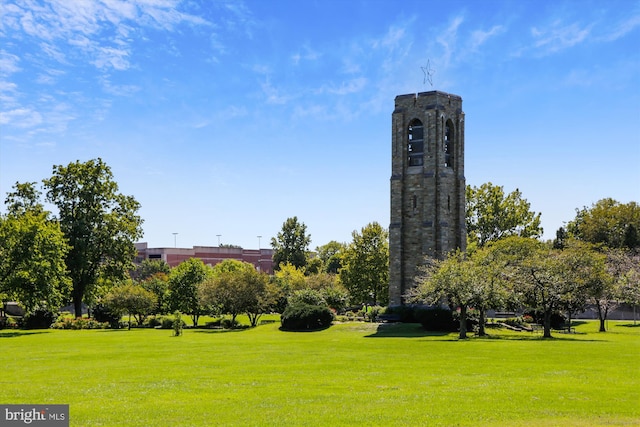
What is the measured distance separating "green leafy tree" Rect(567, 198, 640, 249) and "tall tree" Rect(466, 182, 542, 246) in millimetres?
6807

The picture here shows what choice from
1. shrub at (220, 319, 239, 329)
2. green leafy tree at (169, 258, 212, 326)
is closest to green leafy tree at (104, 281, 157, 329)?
green leafy tree at (169, 258, 212, 326)

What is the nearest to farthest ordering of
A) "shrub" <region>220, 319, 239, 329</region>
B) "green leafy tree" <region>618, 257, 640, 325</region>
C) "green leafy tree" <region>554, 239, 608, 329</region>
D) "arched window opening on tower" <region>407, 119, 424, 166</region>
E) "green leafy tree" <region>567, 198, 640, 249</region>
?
"green leafy tree" <region>554, 239, 608, 329</region> → "green leafy tree" <region>618, 257, 640, 325</region> → "shrub" <region>220, 319, 239, 329</region> → "arched window opening on tower" <region>407, 119, 424, 166</region> → "green leafy tree" <region>567, 198, 640, 249</region>

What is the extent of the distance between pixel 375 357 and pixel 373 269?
45.5 meters

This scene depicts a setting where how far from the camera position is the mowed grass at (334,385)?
1412cm

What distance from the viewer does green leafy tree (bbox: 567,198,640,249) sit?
257ft

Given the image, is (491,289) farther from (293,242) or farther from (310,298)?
(293,242)

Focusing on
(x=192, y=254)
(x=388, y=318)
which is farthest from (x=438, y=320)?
(x=192, y=254)

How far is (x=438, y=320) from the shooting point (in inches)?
1892

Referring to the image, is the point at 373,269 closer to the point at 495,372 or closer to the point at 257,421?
the point at 495,372

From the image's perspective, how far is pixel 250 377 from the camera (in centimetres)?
2025

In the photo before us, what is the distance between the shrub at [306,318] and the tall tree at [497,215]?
122 feet

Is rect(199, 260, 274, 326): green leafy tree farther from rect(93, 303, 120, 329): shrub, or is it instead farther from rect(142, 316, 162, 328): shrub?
rect(93, 303, 120, 329): shrub

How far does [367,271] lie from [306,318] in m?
22.0

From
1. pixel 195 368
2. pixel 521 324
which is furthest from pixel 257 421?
pixel 521 324
